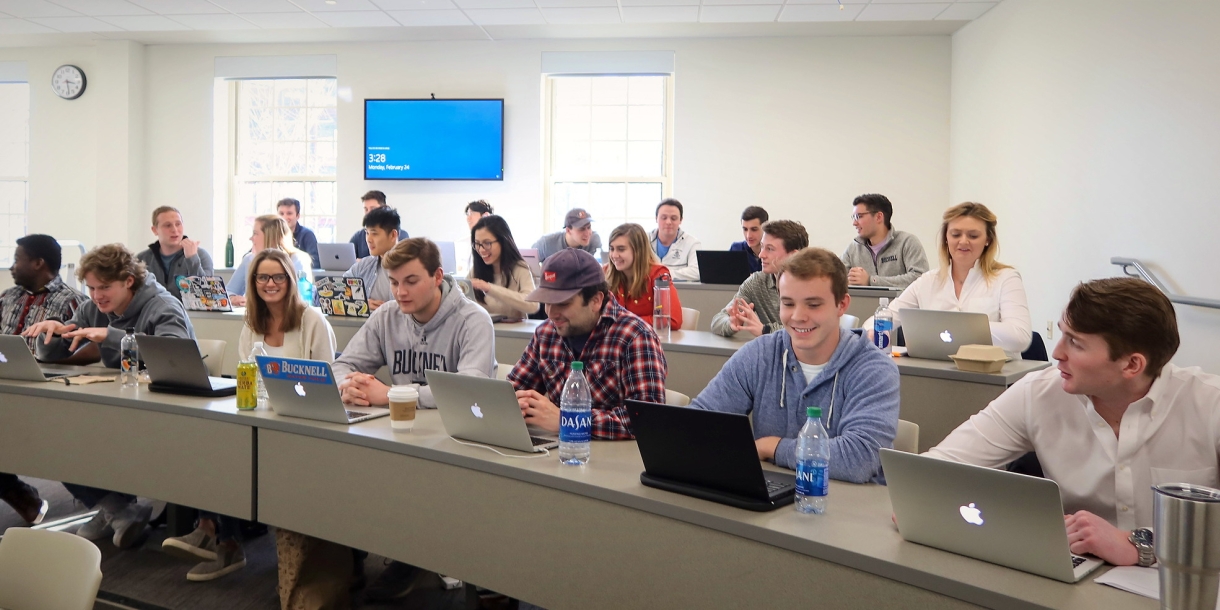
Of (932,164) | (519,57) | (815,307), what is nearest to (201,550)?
(815,307)

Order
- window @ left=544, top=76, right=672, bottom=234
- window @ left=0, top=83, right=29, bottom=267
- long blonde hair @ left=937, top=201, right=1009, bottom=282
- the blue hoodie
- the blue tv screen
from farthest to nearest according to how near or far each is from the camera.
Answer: window @ left=0, top=83, right=29, bottom=267 → window @ left=544, top=76, right=672, bottom=234 → the blue tv screen → long blonde hair @ left=937, top=201, right=1009, bottom=282 → the blue hoodie

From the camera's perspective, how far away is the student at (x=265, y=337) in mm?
2955

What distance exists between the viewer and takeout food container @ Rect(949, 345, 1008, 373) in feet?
9.48

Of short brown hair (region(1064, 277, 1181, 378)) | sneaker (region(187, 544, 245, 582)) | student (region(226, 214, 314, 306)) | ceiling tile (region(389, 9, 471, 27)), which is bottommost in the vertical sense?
sneaker (region(187, 544, 245, 582))

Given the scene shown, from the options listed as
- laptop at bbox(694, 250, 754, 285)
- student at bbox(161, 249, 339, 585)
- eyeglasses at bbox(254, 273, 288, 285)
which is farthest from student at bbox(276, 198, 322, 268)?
eyeglasses at bbox(254, 273, 288, 285)

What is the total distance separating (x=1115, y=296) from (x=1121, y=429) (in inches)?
10.9

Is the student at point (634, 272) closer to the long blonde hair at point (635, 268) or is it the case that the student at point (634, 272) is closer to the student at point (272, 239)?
the long blonde hair at point (635, 268)

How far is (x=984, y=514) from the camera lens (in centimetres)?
135

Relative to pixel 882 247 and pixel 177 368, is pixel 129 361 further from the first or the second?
pixel 882 247

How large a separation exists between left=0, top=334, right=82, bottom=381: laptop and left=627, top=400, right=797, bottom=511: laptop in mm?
2361

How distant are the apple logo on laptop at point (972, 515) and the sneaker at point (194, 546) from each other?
8.48 ft

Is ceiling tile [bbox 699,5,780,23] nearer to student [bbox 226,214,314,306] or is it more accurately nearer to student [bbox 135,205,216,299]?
student [bbox 226,214,314,306]

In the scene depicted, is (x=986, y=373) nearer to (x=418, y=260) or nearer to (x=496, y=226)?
(x=418, y=260)

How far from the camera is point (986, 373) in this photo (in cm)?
292
